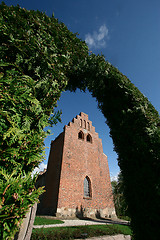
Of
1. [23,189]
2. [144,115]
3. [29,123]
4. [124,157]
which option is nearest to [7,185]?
[23,189]

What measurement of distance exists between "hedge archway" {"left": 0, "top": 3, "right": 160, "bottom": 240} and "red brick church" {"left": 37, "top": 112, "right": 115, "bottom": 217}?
890 cm

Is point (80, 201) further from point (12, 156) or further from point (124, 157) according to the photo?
point (12, 156)

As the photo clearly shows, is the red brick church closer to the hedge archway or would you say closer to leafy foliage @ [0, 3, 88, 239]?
the hedge archway

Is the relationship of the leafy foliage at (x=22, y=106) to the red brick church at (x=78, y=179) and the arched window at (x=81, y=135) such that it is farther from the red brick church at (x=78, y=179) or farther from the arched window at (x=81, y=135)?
the arched window at (x=81, y=135)

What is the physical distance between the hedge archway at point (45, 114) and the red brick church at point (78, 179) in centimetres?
890

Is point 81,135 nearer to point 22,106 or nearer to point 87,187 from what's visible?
point 87,187

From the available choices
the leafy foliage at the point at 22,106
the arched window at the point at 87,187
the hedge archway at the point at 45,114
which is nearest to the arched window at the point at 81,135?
the arched window at the point at 87,187

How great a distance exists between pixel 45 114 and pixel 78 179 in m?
11.2

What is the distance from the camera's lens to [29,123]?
7.72ft

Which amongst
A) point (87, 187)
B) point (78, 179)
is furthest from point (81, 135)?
point (87, 187)

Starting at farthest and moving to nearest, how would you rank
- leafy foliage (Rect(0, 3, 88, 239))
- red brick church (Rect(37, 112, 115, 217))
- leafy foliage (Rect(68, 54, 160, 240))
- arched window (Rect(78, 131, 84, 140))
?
1. arched window (Rect(78, 131, 84, 140))
2. red brick church (Rect(37, 112, 115, 217))
3. leafy foliage (Rect(68, 54, 160, 240))
4. leafy foliage (Rect(0, 3, 88, 239))

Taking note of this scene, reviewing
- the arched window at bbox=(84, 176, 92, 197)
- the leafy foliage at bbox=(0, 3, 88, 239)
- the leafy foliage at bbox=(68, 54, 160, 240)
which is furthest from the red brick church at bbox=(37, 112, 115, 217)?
the leafy foliage at bbox=(0, 3, 88, 239)

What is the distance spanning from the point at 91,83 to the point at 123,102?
190 centimetres

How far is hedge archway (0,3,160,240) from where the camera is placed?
1899mm
